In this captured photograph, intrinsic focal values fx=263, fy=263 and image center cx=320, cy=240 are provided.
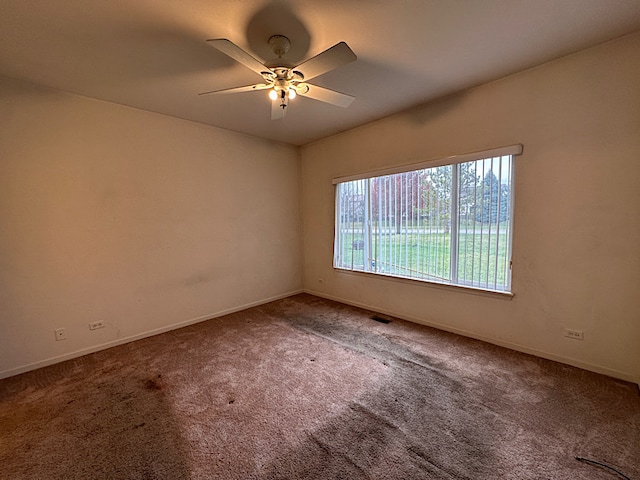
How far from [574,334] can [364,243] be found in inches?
90.4

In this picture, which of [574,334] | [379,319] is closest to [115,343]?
[379,319]

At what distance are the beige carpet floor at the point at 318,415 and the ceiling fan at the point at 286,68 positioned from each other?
225 centimetres

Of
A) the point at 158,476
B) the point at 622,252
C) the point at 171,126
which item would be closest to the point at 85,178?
the point at 171,126

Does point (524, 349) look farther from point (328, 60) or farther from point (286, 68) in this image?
point (286, 68)

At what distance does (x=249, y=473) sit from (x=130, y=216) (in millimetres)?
2745

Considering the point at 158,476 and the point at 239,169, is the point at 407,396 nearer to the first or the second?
the point at 158,476

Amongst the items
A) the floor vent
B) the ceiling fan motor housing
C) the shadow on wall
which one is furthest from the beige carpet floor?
the ceiling fan motor housing

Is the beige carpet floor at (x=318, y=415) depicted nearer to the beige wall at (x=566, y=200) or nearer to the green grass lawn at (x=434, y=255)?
the beige wall at (x=566, y=200)

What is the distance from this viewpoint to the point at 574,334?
7.29 ft

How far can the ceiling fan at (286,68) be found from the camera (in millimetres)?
1565

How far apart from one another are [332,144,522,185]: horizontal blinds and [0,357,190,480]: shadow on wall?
3.15m

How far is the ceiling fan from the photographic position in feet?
5.14

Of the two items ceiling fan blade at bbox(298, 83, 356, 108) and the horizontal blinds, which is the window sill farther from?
ceiling fan blade at bbox(298, 83, 356, 108)

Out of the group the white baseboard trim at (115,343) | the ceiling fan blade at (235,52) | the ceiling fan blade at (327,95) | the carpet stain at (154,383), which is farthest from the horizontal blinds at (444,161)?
the carpet stain at (154,383)
